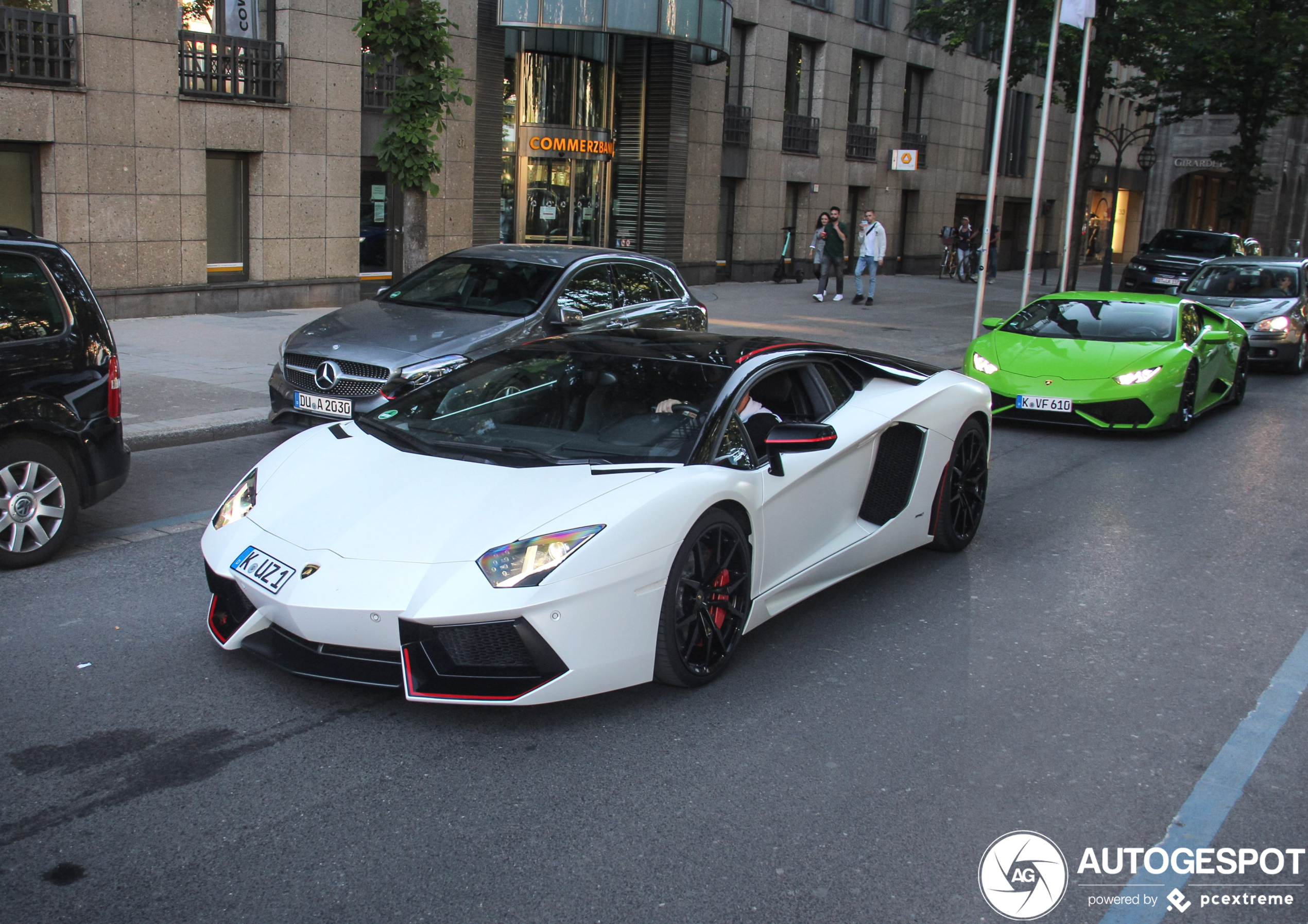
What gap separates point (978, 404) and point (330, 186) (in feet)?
49.4

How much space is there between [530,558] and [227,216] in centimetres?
1631

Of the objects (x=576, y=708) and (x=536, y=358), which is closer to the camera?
(x=576, y=708)

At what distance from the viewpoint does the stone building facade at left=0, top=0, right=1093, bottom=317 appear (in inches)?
653

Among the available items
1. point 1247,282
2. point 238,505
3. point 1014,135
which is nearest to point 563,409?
point 238,505

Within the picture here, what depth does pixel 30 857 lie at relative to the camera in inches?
134

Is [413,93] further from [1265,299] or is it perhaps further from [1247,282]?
[1247,282]

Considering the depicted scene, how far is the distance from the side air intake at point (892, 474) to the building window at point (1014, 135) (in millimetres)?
36141

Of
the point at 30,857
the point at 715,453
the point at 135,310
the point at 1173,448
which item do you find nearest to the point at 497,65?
the point at 135,310

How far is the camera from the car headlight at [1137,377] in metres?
11.1

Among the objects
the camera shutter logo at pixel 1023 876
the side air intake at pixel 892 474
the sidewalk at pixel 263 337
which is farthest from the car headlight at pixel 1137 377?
the camera shutter logo at pixel 1023 876

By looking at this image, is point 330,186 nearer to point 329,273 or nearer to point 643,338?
point 329,273

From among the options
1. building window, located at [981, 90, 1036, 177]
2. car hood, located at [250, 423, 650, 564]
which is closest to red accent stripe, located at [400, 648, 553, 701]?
car hood, located at [250, 423, 650, 564]

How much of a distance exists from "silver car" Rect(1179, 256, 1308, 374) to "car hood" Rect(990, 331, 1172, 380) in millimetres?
5723

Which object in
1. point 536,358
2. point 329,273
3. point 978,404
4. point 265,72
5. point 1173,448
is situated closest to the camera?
point 536,358
